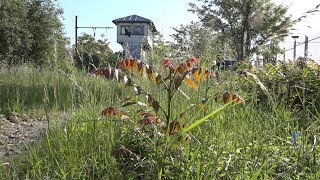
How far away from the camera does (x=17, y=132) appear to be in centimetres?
420

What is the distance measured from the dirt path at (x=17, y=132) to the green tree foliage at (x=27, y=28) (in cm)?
1168

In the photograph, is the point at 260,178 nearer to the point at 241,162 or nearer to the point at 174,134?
the point at 241,162

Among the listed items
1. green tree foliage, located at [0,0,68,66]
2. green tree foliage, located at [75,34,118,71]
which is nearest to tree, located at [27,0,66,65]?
green tree foliage, located at [0,0,68,66]

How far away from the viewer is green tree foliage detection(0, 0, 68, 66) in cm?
1769

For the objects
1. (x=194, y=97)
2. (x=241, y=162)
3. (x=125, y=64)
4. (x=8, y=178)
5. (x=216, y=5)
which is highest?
(x=216, y=5)

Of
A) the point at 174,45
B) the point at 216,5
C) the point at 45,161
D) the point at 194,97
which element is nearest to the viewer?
the point at 45,161

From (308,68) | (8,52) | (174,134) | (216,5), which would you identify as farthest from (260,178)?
(216,5)

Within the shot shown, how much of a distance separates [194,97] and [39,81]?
5.54 metres

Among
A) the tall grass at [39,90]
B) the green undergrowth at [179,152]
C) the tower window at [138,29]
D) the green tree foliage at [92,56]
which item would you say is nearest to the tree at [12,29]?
the tall grass at [39,90]

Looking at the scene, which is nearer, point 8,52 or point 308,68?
point 308,68

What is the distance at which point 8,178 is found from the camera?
220 centimetres

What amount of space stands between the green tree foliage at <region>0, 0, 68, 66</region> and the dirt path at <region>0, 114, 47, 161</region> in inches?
460

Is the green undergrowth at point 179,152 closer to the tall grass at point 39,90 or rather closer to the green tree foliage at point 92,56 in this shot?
the tall grass at point 39,90

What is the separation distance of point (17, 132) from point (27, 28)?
1644 centimetres
